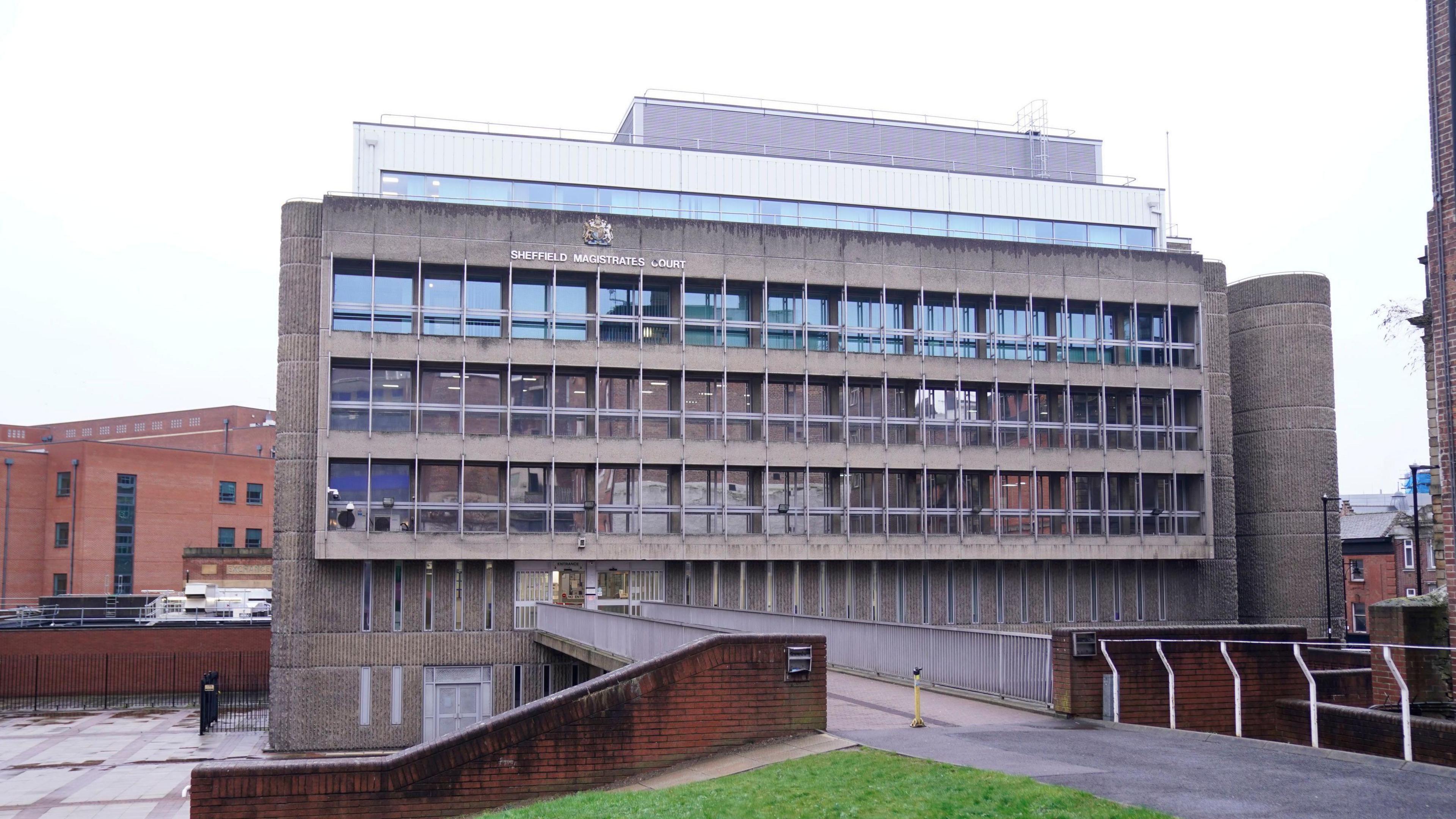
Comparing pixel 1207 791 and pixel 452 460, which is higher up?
pixel 452 460

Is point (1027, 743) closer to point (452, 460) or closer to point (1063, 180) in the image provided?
point (452, 460)

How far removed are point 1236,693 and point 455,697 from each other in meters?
26.7

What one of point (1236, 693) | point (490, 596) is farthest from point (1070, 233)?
point (1236, 693)

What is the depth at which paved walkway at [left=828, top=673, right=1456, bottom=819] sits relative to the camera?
11.9 m

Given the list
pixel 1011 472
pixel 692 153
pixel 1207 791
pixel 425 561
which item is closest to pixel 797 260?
pixel 692 153

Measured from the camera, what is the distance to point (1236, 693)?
58.0 ft

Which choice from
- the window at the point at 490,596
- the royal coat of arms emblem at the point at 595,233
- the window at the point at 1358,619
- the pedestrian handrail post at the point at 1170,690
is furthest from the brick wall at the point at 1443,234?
the window at the point at 1358,619

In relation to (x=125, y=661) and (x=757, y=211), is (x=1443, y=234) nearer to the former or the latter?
(x=757, y=211)

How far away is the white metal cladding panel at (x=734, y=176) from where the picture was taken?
43.6m

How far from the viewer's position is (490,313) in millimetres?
39094

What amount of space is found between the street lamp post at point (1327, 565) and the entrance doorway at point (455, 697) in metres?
28.9

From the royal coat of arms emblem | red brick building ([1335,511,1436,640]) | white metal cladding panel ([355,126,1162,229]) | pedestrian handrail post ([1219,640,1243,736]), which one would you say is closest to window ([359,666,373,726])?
the royal coat of arms emblem

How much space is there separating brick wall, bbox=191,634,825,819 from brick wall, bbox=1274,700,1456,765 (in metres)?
7.84

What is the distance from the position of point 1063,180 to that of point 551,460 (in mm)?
25808
